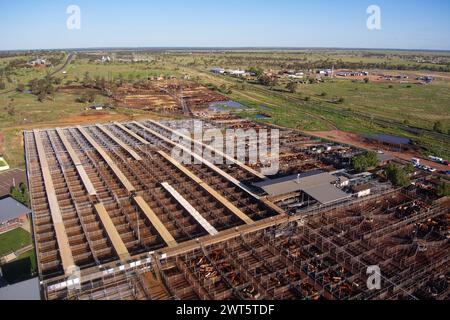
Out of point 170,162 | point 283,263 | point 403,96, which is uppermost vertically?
point 403,96

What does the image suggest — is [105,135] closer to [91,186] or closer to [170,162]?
[170,162]

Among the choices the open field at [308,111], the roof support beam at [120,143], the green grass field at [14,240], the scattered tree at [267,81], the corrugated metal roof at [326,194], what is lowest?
the green grass field at [14,240]

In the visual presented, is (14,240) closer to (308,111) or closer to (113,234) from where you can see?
(113,234)

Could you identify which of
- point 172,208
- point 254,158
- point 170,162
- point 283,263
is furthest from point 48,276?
point 254,158

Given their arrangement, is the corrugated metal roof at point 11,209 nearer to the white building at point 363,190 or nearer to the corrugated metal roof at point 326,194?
the corrugated metal roof at point 326,194

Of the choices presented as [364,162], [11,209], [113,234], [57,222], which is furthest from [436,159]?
[11,209]

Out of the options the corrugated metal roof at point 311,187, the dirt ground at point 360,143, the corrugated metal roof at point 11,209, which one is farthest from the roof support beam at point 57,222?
the dirt ground at point 360,143
